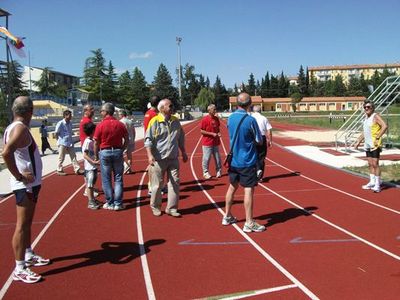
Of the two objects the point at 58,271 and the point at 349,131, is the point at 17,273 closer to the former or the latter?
the point at 58,271

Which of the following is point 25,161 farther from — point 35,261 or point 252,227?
point 252,227

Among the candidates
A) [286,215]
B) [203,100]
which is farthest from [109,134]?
[203,100]

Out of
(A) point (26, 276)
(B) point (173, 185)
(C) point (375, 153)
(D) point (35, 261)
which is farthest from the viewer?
(C) point (375, 153)

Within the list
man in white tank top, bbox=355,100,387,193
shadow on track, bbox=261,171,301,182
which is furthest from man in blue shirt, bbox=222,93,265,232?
shadow on track, bbox=261,171,301,182

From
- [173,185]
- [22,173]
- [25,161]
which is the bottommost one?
[173,185]

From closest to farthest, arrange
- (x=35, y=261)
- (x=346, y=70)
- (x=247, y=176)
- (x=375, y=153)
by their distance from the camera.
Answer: (x=35, y=261)
(x=247, y=176)
(x=375, y=153)
(x=346, y=70)

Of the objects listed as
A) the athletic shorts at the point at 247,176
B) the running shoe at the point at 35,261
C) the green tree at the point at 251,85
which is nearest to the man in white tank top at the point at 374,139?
the athletic shorts at the point at 247,176

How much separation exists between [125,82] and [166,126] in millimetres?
101029

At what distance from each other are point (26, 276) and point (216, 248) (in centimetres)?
229

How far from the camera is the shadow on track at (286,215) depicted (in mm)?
7047

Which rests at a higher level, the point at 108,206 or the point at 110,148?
the point at 110,148

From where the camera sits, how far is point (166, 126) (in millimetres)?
7215

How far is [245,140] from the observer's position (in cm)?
618

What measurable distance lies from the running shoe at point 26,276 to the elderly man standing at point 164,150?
284 centimetres
